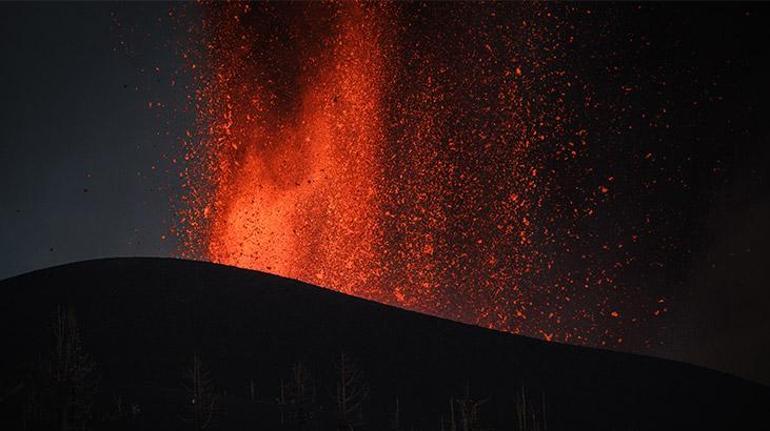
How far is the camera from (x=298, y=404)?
47.3 m

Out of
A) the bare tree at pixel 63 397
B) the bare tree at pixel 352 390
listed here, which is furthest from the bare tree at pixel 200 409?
the bare tree at pixel 352 390

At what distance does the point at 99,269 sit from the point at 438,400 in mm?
40186

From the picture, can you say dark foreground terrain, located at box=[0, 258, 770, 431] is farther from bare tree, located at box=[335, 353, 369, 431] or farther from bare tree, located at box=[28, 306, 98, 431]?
bare tree, located at box=[28, 306, 98, 431]

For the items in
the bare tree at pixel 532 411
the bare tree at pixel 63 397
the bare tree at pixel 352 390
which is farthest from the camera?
the bare tree at pixel 532 411

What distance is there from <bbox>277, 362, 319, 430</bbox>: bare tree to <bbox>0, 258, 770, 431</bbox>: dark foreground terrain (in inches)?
6.8

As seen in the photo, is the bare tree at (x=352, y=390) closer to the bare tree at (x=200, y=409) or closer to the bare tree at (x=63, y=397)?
the bare tree at (x=200, y=409)

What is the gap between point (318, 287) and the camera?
82938 millimetres

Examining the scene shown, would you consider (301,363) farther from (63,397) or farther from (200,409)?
(63,397)

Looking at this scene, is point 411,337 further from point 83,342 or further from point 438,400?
point 83,342

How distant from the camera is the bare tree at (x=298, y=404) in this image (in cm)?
4359

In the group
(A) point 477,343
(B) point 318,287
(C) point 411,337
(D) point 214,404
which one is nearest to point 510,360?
(A) point 477,343

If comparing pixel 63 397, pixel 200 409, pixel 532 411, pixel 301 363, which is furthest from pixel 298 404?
pixel 532 411

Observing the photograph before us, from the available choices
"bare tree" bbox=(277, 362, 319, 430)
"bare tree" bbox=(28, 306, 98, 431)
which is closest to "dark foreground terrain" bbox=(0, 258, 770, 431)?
"bare tree" bbox=(277, 362, 319, 430)

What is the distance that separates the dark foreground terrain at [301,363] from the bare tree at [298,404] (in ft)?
0.57
